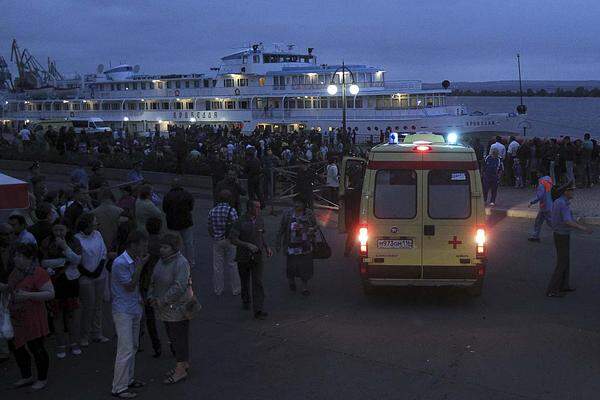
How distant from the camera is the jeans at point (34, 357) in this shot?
6094mm

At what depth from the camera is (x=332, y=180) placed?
679 inches

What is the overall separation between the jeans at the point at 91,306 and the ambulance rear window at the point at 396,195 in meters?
3.47

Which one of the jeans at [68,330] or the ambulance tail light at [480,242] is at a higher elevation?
the ambulance tail light at [480,242]

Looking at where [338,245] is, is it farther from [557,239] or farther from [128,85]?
[128,85]

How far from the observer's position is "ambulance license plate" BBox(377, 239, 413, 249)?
8539mm

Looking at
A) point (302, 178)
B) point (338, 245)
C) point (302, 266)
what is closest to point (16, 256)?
point (302, 266)

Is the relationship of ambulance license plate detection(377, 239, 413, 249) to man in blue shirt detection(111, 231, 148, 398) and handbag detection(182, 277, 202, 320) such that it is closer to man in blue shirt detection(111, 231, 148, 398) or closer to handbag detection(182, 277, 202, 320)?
handbag detection(182, 277, 202, 320)

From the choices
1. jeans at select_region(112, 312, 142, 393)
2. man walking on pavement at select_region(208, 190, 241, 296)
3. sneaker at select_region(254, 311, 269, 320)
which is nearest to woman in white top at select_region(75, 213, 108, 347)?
jeans at select_region(112, 312, 142, 393)

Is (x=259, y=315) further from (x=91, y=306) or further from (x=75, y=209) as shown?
(x=75, y=209)

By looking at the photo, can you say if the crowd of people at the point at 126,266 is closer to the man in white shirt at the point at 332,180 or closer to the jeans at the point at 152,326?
the jeans at the point at 152,326

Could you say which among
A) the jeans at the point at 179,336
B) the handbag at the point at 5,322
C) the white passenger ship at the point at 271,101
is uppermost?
the white passenger ship at the point at 271,101

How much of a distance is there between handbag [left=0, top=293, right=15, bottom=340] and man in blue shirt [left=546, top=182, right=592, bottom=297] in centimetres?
657

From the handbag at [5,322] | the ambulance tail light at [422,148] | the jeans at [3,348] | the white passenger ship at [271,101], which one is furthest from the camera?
the white passenger ship at [271,101]

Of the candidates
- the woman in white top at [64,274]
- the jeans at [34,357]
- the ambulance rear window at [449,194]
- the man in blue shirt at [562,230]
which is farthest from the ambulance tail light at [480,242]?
the jeans at [34,357]
